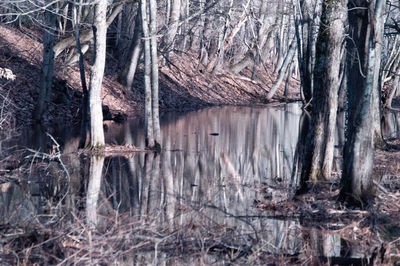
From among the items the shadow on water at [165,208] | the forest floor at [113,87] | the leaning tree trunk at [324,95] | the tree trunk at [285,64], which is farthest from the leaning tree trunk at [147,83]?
the tree trunk at [285,64]

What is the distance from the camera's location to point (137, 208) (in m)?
10.1

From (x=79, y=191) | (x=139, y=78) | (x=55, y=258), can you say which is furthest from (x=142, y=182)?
(x=139, y=78)

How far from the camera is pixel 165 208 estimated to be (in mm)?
10336

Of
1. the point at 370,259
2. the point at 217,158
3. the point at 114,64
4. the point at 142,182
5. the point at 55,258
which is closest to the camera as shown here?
the point at 55,258

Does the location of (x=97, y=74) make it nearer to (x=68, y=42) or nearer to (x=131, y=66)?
(x=68, y=42)

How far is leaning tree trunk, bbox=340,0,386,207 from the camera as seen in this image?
9.87m

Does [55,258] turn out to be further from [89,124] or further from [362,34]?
[89,124]

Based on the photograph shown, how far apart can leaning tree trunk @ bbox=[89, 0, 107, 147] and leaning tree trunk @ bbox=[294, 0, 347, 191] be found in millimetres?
7470

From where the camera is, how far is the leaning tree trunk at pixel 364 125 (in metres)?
9.87

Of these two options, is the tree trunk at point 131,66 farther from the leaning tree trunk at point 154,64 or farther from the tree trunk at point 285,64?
the leaning tree trunk at point 154,64

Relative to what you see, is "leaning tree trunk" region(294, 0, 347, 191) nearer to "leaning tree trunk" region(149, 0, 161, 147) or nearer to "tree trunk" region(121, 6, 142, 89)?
"leaning tree trunk" region(149, 0, 161, 147)

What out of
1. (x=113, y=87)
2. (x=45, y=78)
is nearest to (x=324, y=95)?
(x=45, y=78)

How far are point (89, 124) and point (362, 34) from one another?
9.29 m

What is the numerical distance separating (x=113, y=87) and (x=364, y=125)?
22.7 m
